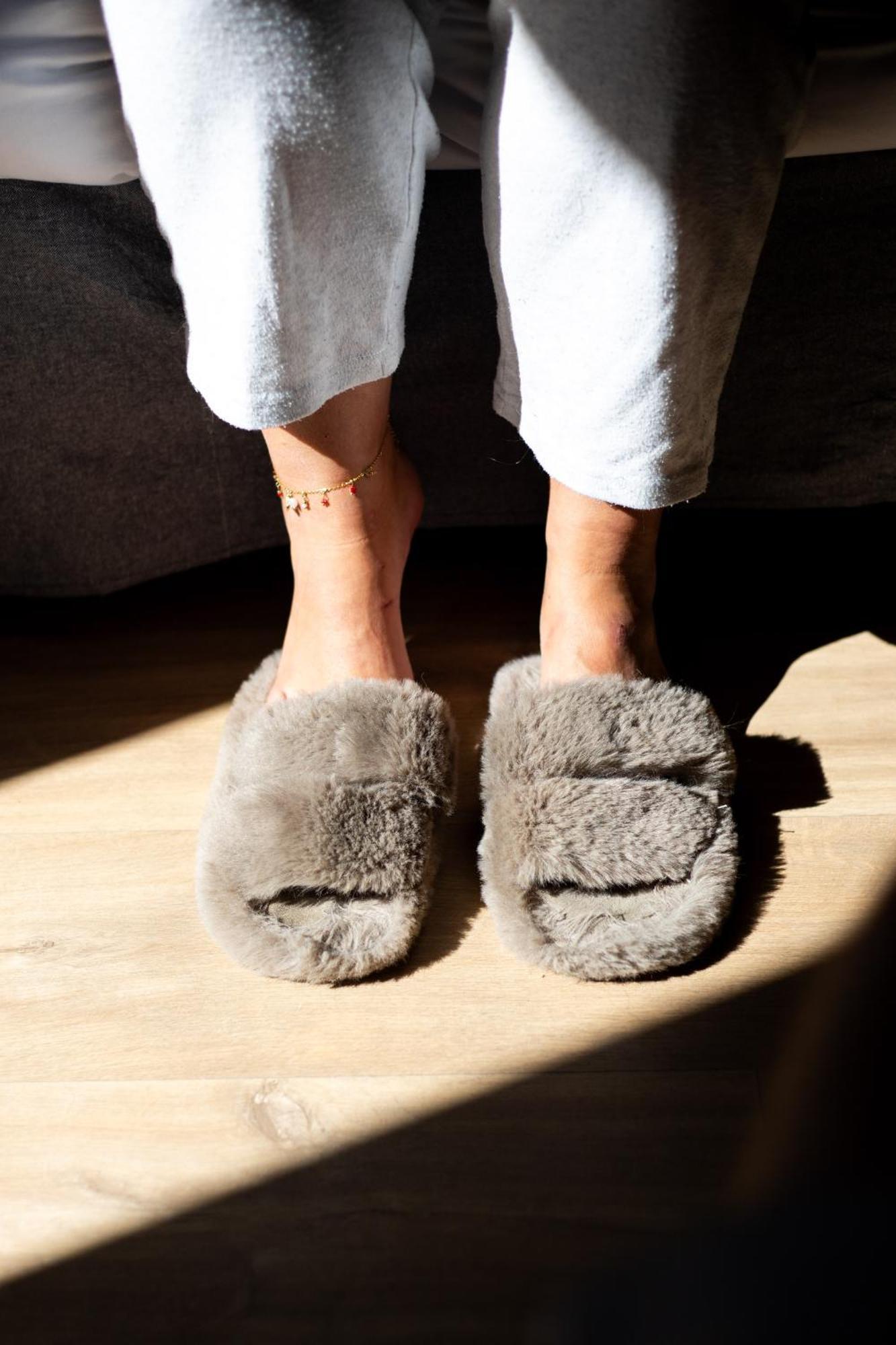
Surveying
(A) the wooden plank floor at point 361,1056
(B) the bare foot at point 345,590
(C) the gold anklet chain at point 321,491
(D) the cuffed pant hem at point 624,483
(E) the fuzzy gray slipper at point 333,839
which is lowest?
(A) the wooden plank floor at point 361,1056

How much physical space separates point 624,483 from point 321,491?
20 cm

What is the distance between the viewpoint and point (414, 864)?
2.15 ft

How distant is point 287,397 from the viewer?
1.97 feet

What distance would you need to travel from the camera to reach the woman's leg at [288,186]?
523 millimetres

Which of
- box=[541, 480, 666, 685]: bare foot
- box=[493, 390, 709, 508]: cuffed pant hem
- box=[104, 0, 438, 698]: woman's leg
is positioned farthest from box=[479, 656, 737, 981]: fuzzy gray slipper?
box=[104, 0, 438, 698]: woman's leg

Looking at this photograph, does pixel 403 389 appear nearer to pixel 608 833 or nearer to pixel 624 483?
pixel 624 483

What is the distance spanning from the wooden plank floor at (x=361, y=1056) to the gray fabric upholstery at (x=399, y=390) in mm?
135

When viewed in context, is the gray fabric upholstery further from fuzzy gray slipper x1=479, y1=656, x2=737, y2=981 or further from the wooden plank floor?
fuzzy gray slipper x1=479, y1=656, x2=737, y2=981

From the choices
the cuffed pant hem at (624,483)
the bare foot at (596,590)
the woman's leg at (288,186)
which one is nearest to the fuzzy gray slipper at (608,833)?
the bare foot at (596,590)

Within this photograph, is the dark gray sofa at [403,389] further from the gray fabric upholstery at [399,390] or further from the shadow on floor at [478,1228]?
the shadow on floor at [478,1228]

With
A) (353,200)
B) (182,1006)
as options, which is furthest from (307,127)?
(182,1006)

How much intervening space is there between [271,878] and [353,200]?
40cm

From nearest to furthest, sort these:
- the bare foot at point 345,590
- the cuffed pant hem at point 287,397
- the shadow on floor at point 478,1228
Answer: the shadow on floor at point 478,1228 → the cuffed pant hem at point 287,397 → the bare foot at point 345,590

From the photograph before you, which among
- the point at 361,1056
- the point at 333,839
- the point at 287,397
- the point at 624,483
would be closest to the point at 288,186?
the point at 287,397
